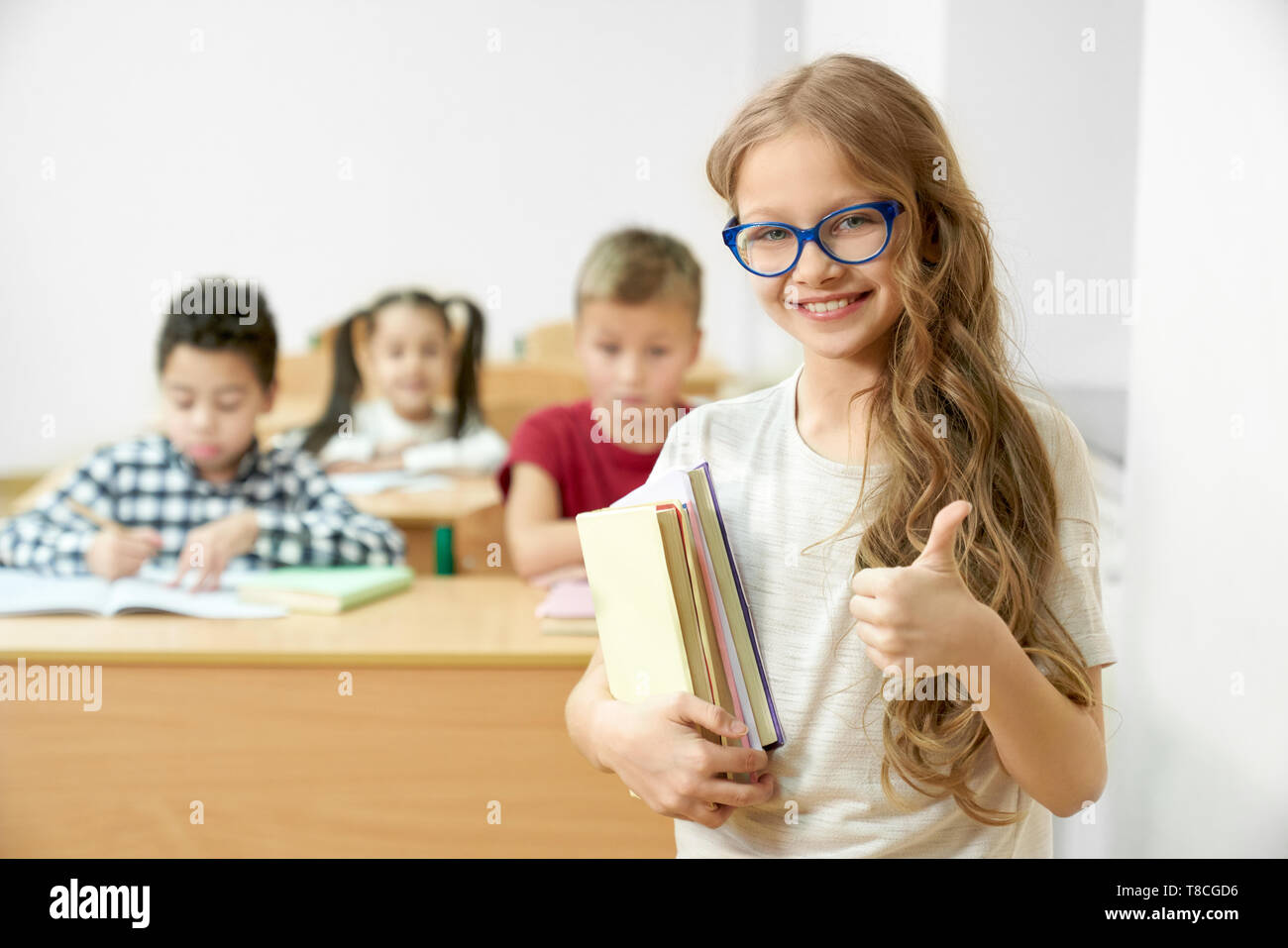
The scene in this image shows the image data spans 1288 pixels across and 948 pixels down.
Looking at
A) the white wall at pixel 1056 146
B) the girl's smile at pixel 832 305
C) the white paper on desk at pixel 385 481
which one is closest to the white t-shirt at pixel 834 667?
the girl's smile at pixel 832 305

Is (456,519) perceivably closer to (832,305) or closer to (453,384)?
(453,384)

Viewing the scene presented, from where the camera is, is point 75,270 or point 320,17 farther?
point 320,17

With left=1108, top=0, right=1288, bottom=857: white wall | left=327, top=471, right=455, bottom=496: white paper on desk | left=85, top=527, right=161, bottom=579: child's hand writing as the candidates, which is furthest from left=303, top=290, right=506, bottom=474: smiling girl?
left=1108, top=0, right=1288, bottom=857: white wall

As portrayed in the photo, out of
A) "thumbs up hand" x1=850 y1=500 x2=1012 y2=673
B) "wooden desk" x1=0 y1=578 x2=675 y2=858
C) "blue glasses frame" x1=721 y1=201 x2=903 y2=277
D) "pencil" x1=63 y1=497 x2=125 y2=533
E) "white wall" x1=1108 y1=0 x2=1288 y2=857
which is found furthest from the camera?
"pencil" x1=63 y1=497 x2=125 y2=533

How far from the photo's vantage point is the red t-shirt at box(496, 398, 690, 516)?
6.40ft

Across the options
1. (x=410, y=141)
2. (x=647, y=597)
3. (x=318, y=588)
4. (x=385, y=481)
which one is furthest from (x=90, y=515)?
(x=410, y=141)

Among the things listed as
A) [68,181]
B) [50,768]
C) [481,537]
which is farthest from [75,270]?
[50,768]

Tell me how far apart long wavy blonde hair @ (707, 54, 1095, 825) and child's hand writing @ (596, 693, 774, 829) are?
0.12 m

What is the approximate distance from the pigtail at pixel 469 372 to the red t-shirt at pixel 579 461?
1.33 m

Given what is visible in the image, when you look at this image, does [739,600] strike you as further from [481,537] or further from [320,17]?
[320,17]

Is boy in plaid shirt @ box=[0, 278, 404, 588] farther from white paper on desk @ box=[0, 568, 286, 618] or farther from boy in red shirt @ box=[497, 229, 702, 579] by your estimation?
boy in red shirt @ box=[497, 229, 702, 579]

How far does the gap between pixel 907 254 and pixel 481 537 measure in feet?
4.83

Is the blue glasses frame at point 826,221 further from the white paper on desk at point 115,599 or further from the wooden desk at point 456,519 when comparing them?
the wooden desk at point 456,519

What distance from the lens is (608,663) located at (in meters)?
0.85
